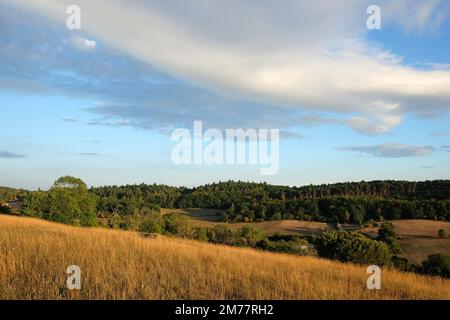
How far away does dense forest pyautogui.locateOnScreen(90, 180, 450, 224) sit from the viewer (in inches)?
4449

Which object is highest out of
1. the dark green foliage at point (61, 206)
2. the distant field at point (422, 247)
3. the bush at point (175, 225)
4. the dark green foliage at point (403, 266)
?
the dark green foliage at point (61, 206)

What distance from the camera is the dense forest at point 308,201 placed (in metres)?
113

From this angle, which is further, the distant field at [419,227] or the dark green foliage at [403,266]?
the distant field at [419,227]

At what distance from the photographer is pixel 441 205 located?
112 metres

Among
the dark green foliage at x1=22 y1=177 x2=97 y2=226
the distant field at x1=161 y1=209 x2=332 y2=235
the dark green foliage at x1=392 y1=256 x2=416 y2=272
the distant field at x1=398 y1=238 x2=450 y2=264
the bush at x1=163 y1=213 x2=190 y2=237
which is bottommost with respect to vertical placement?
the distant field at x1=398 y1=238 x2=450 y2=264

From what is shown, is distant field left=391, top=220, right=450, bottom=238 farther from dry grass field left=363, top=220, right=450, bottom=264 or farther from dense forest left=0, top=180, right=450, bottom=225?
dense forest left=0, top=180, right=450, bottom=225

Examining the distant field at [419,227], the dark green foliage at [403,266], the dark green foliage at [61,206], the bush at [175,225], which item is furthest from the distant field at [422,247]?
the dark green foliage at [61,206]

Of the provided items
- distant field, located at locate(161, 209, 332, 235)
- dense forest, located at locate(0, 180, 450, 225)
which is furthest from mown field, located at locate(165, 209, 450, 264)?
dense forest, located at locate(0, 180, 450, 225)

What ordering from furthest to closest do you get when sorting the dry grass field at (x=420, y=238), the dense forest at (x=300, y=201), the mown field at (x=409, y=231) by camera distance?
the dense forest at (x=300, y=201), the mown field at (x=409, y=231), the dry grass field at (x=420, y=238)

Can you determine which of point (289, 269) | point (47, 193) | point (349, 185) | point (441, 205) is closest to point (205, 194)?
point (349, 185)

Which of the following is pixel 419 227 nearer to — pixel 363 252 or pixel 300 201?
pixel 300 201

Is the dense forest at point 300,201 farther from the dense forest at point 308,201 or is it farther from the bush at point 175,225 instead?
the bush at point 175,225

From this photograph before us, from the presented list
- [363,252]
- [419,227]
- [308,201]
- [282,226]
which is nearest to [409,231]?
[419,227]
